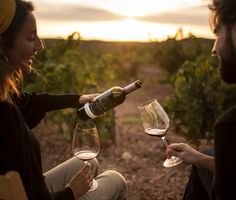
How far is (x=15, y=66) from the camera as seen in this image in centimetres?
311

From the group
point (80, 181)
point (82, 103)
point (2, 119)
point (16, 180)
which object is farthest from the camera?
point (82, 103)

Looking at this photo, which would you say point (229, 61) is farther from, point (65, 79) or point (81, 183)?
point (65, 79)

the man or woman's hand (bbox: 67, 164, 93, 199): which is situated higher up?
the man

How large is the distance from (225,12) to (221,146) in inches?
28.1

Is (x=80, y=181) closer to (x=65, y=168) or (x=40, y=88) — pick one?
(x=65, y=168)

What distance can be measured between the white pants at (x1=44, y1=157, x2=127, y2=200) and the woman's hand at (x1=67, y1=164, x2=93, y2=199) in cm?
20

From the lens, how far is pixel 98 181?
3.11 meters

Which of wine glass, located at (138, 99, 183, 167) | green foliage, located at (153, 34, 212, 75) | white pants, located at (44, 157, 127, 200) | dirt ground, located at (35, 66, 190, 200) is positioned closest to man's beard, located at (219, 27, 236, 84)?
wine glass, located at (138, 99, 183, 167)

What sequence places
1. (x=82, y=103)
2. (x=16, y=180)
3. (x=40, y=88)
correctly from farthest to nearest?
(x=40, y=88) → (x=82, y=103) → (x=16, y=180)

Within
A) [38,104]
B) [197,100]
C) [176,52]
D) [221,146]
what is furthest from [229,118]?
[176,52]

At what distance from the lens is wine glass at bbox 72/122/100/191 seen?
3.01 metres

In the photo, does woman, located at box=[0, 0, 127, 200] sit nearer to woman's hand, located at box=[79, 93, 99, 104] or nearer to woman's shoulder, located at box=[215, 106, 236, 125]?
woman's hand, located at box=[79, 93, 99, 104]

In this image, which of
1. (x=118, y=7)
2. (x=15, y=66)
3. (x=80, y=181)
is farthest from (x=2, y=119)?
(x=118, y=7)

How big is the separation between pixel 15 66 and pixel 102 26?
49.8 feet
